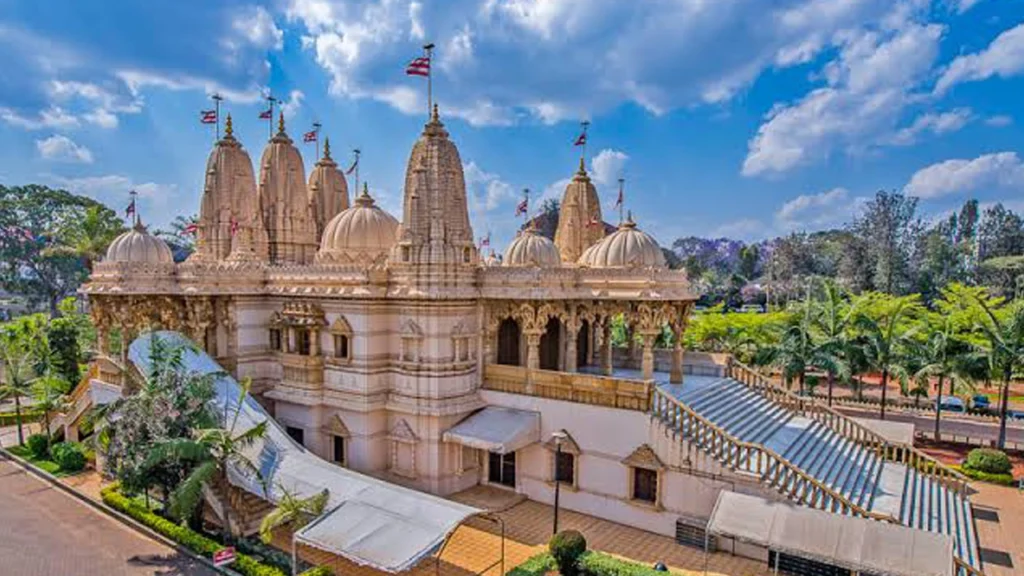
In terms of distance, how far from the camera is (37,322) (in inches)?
1521

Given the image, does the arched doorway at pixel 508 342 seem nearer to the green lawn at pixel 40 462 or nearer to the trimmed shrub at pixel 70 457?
the trimmed shrub at pixel 70 457

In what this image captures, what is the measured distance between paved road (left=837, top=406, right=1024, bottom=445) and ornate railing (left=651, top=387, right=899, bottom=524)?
17995 millimetres

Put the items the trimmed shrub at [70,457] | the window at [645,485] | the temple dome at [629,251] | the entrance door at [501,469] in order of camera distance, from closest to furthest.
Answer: the window at [645,485], the temple dome at [629,251], the entrance door at [501,469], the trimmed shrub at [70,457]

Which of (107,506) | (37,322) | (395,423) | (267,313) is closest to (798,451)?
(395,423)

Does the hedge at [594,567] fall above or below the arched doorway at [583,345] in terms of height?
below

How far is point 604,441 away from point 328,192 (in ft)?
73.0

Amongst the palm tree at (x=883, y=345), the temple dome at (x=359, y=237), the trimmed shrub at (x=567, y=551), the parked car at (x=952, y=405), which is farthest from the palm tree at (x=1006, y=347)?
the temple dome at (x=359, y=237)

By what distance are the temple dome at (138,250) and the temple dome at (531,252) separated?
1389 cm

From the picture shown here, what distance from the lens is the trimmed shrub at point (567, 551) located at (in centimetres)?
1481

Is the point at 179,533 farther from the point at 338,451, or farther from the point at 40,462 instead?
the point at 40,462

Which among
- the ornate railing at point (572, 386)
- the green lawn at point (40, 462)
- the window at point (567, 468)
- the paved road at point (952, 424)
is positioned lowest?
the green lawn at point (40, 462)

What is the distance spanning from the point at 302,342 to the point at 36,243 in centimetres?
6800

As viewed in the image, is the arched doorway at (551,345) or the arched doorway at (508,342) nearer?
the arched doorway at (508,342)

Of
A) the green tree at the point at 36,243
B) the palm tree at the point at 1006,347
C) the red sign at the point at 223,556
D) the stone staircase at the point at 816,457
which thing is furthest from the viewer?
the green tree at the point at 36,243
